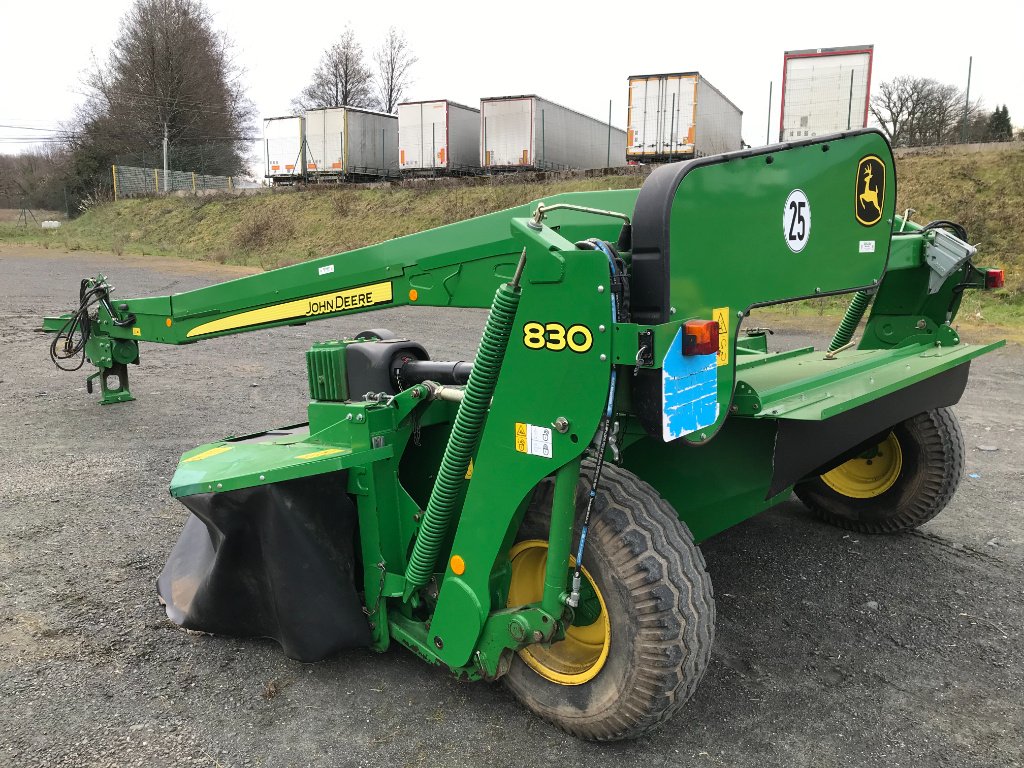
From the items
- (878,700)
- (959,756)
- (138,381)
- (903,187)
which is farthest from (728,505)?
(903,187)

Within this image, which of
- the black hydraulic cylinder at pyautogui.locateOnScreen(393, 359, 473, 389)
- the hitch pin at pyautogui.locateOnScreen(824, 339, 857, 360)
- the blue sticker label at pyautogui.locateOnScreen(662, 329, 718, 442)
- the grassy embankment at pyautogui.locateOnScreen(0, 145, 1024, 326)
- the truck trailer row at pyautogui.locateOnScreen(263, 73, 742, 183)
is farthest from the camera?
the truck trailer row at pyautogui.locateOnScreen(263, 73, 742, 183)

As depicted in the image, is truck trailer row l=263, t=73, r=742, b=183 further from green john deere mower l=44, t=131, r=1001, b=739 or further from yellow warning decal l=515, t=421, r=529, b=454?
yellow warning decal l=515, t=421, r=529, b=454

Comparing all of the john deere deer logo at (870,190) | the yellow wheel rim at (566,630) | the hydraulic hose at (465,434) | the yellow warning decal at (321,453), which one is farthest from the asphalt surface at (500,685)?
the john deere deer logo at (870,190)

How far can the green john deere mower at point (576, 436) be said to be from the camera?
2.16 meters

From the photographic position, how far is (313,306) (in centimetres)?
408

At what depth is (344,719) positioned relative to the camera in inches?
104

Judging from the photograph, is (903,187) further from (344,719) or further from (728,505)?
(344,719)

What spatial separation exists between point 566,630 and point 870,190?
1838mm

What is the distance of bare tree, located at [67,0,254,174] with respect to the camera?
136ft

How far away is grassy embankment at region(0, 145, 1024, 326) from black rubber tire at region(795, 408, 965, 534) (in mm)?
8703

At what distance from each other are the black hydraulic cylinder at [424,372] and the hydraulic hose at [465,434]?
1.84ft

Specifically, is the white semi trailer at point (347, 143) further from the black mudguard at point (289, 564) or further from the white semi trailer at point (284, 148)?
the black mudguard at point (289, 564)

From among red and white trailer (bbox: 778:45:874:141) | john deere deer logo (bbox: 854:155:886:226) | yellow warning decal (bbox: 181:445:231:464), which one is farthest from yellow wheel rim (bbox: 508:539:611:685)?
red and white trailer (bbox: 778:45:874:141)

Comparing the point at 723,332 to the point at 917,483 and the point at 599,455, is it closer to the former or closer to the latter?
the point at 599,455
